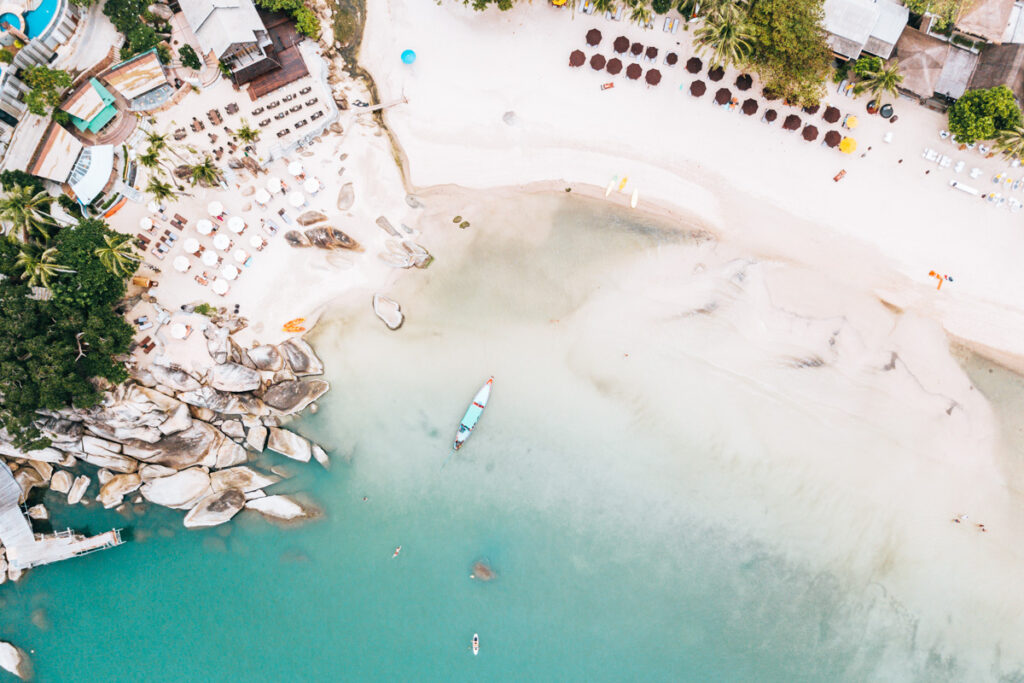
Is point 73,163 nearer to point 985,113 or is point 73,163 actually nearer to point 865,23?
point 865,23

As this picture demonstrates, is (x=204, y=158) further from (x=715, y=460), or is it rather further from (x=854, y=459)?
(x=854, y=459)

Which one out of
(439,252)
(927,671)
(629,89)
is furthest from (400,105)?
(927,671)

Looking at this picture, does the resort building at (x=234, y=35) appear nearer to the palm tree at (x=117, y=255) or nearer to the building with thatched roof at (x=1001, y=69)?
the palm tree at (x=117, y=255)

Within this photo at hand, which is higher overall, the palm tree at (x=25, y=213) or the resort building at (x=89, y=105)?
the resort building at (x=89, y=105)

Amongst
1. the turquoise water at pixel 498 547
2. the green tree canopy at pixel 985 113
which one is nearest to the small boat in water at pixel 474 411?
the turquoise water at pixel 498 547

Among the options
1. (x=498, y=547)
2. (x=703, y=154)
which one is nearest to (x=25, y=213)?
(x=498, y=547)

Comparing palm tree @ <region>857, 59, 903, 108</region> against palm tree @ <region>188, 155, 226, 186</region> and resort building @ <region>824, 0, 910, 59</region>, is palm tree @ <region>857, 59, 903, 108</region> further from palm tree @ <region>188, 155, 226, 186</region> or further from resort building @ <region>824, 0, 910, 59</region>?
palm tree @ <region>188, 155, 226, 186</region>
